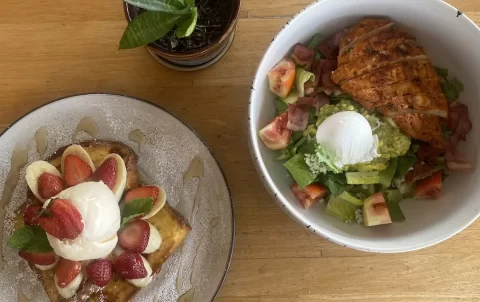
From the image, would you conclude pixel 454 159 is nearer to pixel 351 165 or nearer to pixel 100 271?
pixel 351 165

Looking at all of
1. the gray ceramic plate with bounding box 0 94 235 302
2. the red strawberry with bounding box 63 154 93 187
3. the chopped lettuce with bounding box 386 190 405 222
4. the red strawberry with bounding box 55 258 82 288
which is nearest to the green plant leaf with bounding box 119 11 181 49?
the gray ceramic plate with bounding box 0 94 235 302

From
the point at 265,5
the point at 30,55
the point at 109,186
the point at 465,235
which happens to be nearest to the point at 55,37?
the point at 30,55

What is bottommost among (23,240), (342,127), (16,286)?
(16,286)

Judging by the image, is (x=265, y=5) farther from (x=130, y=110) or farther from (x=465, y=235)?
(x=465, y=235)

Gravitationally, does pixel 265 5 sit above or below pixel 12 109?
above

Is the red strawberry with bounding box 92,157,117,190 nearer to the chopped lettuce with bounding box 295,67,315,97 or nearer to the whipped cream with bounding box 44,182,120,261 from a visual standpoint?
the whipped cream with bounding box 44,182,120,261

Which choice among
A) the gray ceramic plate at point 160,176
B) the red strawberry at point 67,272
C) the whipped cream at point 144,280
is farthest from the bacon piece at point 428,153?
the red strawberry at point 67,272
